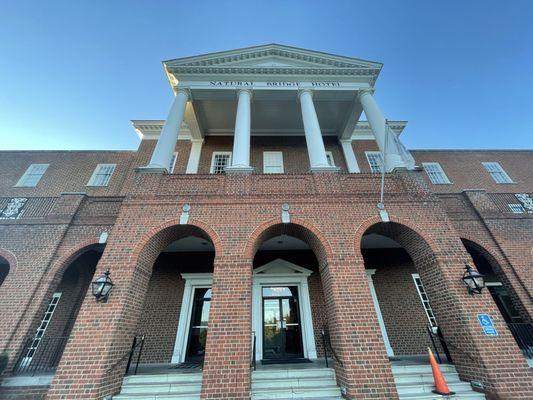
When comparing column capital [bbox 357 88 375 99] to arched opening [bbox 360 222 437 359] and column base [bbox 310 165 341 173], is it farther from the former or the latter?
arched opening [bbox 360 222 437 359]

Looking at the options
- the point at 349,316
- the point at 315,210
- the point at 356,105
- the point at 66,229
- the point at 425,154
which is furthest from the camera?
the point at 425,154

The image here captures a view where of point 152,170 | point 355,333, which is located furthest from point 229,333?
point 152,170

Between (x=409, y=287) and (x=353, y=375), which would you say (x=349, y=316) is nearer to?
(x=353, y=375)

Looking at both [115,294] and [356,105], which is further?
[356,105]

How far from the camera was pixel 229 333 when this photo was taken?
5301 millimetres

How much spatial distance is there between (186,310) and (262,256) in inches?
135

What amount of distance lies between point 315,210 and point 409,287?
5.72m

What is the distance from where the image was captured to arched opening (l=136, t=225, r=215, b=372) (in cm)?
822

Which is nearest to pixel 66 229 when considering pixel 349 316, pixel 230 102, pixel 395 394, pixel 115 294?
pixel 115 294

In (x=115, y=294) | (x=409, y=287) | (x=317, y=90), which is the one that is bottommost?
(x=115, y=294)

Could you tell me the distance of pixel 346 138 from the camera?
13.0 metres

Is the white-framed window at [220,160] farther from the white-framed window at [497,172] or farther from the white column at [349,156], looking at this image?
the white-framed window at [497,172]

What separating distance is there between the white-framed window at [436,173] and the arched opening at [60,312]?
55.1 ft

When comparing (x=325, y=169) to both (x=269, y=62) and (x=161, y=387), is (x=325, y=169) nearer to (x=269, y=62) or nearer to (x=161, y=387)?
(x=269, y=62)
